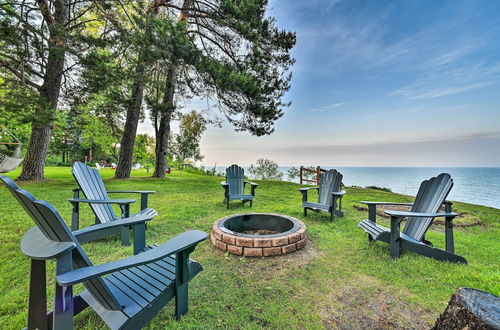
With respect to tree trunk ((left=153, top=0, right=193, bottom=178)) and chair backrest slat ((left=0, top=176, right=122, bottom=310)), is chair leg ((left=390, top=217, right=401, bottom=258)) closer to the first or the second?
chair backrest slat ((left=0, top=176, right=122, bottom=310))

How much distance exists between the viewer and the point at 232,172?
16.7 feet

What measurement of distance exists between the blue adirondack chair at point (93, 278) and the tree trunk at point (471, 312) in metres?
1.37

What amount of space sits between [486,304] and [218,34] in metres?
9.58

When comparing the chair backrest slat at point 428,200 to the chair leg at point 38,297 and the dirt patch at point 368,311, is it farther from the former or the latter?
the chair leg at point 38,297

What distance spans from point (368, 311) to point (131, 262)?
5.94 feet

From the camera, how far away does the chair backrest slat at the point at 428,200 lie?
246 centimetres

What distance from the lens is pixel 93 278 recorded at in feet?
2.93

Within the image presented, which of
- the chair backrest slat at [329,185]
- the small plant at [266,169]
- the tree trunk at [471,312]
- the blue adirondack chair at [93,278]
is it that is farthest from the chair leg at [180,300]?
the small plant at [266,169]

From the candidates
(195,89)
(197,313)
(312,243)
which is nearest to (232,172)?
(312,243)

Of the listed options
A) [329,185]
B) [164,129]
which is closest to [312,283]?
[329,185]

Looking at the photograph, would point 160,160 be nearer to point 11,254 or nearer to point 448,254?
point 11,254

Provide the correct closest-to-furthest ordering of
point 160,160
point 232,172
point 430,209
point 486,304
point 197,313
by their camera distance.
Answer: point 486,304
point 197,313
point 430,209
point 232,172
point 160,160

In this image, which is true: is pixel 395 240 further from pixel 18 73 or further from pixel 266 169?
pixel 266 169

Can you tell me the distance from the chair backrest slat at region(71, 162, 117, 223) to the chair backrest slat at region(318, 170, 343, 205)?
3.70 m
